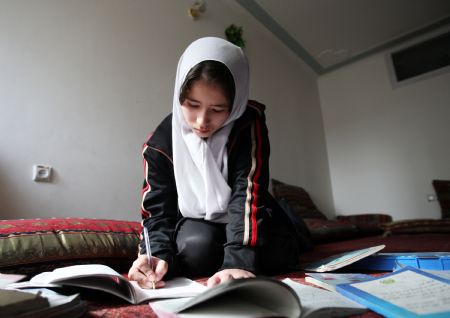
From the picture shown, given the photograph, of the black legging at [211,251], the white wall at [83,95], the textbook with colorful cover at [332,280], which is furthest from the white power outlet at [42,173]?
the textbook with colorful cover at [332,280]

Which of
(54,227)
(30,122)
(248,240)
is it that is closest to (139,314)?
(248,240)

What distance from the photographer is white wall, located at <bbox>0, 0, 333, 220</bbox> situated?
3.82 feet

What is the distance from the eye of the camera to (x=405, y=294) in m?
0.39

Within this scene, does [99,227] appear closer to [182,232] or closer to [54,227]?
[54,227]

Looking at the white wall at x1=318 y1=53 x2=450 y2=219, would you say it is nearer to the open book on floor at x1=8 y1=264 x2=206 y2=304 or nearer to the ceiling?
the ceiling

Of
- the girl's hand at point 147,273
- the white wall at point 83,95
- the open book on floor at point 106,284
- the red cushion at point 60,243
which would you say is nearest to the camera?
the open book on floor at point 106,284

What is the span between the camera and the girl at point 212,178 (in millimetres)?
673

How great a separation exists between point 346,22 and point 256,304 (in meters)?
2.92

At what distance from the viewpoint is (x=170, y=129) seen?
833 mm

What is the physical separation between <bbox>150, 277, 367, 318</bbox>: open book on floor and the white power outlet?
1.03 meters

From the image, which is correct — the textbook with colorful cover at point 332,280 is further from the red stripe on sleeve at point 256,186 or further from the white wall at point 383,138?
the white wall at point 383,138

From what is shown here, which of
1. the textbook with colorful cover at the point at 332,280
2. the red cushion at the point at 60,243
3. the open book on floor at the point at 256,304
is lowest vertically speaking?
the textbook with colorful cover at the point at 332,280

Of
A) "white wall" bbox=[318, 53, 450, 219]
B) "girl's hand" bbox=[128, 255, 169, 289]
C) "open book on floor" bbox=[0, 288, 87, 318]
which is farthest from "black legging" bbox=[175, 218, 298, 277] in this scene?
"white wall" bbox=[318, 53, 450, 219]

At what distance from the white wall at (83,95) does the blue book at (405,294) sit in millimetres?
1196
